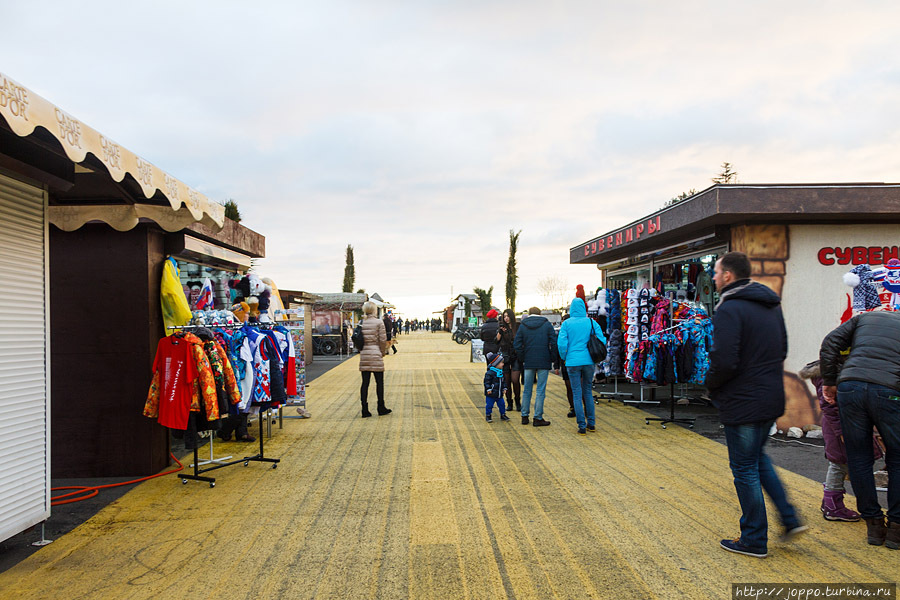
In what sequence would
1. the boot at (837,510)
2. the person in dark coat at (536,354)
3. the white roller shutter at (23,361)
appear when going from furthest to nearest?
the person in dark coat at (536,354) → the boot at (837,510) → the white roller shutter at (23,361)

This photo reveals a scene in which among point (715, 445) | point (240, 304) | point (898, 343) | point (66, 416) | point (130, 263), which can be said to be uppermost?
point (130, 263)

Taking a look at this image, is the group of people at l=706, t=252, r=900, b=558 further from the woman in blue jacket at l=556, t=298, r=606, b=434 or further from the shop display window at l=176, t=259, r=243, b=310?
the shop display window at l=176, t=259, r=243, b=310

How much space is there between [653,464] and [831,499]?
6.07 ft

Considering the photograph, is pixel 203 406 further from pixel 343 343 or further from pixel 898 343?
pixel 343 343

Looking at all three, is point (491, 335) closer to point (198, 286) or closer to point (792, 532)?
point (198, 286)

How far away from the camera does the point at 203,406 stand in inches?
209

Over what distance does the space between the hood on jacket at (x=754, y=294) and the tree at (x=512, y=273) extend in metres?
44.9

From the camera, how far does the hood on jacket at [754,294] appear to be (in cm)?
360

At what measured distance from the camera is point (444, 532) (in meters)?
4.15

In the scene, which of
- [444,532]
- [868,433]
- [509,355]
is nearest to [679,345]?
[509,355]

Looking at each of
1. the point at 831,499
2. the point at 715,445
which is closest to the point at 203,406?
the point at 831,499

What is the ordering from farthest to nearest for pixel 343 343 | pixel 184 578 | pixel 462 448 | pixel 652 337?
pixel 343 343 → pixel 652 337 → pixel 462 448 → pixel 184 578

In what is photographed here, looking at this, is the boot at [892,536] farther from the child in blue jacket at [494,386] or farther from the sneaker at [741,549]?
the child in blue jacket at [494,386]

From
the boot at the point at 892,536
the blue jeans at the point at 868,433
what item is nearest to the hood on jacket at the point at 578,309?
the blue jeans at the point at 868,433
